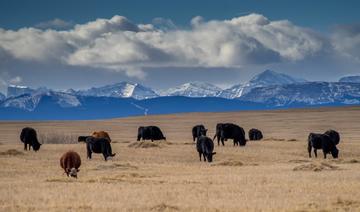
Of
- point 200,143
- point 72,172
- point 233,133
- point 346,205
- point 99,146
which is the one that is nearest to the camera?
point 346,205

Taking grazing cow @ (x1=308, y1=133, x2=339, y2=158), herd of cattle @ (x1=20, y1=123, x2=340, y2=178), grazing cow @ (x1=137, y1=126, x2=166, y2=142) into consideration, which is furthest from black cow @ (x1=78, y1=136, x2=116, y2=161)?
grazing cow @ (x1=137, y1=126, x2=166, y2=142)

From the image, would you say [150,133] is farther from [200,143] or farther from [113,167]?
[113,167]

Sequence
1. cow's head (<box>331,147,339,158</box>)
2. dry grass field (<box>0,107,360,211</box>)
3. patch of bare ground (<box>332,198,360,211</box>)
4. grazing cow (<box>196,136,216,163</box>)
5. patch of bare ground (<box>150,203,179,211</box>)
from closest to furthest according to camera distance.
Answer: patch of bare ground (<box>150,203,179,211</box>) → patch of bare ground (<box>332,198,360,211</box>) → dry grass field (<box>0,107,360,211</box>) → grazing cow (<box>196,136,216,163</box>) → cow's head (<box>331,147,339,158</box>)

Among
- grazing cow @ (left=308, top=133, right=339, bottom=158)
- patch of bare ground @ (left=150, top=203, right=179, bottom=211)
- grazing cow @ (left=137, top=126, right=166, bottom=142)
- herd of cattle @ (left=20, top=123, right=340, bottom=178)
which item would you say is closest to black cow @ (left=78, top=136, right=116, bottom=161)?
herd of cattle @ (left=20, top=123, right=340, bottom=178)

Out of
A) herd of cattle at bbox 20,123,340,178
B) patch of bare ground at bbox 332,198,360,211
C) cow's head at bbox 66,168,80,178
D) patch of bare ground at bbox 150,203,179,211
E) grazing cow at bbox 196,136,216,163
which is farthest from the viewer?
grazing cow at bbox 196,136,216,163

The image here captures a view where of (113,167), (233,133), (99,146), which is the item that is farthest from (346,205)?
(233,133)

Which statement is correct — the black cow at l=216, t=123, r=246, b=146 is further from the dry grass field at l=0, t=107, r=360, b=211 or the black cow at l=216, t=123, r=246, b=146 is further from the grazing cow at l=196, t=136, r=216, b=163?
the grazing cow at l=196, t=136, r=216, b=163

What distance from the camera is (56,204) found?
70.5 ft

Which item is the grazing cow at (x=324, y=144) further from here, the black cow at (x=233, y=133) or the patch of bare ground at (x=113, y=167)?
the patch of bare ground at (x=113, y=167)

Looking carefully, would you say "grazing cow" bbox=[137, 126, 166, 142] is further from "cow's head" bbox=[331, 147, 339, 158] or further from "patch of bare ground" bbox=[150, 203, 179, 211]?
"patch of bare ground" bbox=[150, 203, 179, 211]

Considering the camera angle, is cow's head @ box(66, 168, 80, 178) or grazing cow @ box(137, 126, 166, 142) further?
grazing cow @ box(137, 126, 166, 142)

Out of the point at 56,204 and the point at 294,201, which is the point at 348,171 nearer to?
the point at 294,201

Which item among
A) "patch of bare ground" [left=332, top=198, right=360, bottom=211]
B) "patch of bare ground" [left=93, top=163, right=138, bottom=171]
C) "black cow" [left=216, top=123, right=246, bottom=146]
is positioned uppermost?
"black cow" [left=216, top=123, right=246, bottom=146]

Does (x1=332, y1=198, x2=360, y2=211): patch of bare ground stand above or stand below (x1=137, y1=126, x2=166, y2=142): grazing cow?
below
